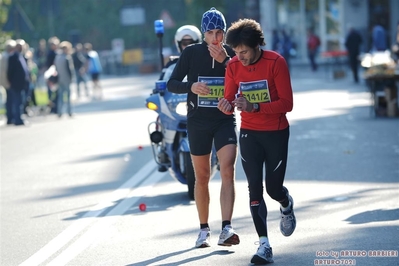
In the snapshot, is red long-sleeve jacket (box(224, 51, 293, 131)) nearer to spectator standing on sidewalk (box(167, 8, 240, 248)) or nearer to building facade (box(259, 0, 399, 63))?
spectator standing on sidewalk (box(167, 8, 240, 248))

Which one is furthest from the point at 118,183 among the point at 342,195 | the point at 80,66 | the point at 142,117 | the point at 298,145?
the point at 80,66

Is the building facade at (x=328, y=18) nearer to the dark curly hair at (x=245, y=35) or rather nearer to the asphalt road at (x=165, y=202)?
the asphalt road at (x=165, y=202)

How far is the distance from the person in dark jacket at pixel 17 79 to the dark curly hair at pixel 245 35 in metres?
17.5

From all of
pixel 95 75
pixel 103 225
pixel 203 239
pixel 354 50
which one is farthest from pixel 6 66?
pixel 203 239

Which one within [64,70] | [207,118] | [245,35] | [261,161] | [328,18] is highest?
[245,35]

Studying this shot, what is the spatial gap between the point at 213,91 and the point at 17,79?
1704 cm

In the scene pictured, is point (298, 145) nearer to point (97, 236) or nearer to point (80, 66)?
point (97, 236)

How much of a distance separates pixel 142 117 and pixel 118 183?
1148cm

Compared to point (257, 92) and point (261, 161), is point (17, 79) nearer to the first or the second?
point (261, 161)

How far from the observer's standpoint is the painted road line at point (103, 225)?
8.65 m

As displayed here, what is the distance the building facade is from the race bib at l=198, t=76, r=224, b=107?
34329 millimetres

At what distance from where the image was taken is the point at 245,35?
766cm

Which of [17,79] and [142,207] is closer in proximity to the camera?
[142,207]

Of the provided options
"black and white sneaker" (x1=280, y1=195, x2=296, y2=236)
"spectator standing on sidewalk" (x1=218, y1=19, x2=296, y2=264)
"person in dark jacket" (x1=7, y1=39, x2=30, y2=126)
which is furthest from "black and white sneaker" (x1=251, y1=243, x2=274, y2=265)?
"person in dark jacket" (x1=7, y1=39, x2=30, y2=126)
